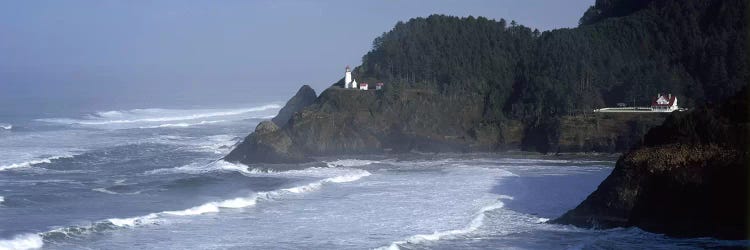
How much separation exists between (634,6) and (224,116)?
94.5 feet

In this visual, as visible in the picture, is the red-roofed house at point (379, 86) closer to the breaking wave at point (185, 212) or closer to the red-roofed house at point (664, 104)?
the breaking wave at point (185, 212)

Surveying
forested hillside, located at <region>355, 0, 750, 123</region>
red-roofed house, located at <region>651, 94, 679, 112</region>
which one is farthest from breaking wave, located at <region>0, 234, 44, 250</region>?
red-roofed house, located at <region>651, 94, 679, 112</region>

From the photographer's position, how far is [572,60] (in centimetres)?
4891

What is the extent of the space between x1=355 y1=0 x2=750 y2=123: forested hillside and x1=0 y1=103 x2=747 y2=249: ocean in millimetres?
5657

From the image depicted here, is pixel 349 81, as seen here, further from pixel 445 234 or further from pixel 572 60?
pixel 445 234

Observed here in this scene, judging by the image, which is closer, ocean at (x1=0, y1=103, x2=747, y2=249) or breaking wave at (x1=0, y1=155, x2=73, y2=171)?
ocean at (x1=0, y1=103, x2=747, y2=249)

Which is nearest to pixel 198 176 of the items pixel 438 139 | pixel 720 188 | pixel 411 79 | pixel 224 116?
pixel 438 139

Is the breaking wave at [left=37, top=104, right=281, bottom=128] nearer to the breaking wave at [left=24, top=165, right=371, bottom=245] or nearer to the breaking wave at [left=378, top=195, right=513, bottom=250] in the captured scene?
the breaking wave at [left=24, top=165, right=371, bottom=245]

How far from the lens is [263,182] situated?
115 feet

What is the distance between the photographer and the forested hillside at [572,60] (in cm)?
4681

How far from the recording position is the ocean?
80.2 ft

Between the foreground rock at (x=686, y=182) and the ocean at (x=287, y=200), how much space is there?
0.51 m

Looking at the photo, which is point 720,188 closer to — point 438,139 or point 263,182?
point 263,182

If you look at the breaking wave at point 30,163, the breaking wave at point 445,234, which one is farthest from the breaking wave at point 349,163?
the breaking wave at point 445,234
